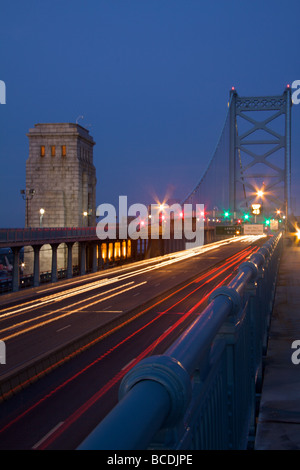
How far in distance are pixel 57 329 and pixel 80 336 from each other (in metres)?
2.83

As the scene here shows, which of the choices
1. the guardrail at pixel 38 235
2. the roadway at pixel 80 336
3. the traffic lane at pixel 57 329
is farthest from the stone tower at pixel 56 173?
the traffic lane at pixel 57 329

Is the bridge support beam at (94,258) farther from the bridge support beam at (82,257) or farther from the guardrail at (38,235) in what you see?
the guardrail at (38,235)

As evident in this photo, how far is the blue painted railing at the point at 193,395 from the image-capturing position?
1.76 m

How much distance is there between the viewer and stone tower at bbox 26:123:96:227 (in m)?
88.6

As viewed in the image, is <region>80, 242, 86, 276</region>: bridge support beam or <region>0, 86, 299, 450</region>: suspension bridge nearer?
<region>0, 86, 299, 450</region>: suspension bridge

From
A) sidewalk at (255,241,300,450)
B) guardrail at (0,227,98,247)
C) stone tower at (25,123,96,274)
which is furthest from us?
stone tower at (25,123,96,274)

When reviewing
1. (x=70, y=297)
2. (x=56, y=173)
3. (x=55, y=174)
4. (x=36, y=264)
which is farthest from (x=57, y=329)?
(x=55, y=174)

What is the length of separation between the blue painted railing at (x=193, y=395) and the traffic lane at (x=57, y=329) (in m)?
16.1

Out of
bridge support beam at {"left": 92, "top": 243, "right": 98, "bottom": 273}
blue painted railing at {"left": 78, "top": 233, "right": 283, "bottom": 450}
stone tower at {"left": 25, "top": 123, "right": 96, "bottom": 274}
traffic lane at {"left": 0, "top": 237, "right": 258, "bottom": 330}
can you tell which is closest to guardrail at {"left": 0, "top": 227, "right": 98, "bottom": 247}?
traffic lane at {"left": 0, "top": 237, "right": 258, "bottom": 330}

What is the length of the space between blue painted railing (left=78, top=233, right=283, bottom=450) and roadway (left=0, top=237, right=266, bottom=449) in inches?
397

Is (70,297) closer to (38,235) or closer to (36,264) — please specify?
(38,235)

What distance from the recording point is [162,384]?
81.3 inches

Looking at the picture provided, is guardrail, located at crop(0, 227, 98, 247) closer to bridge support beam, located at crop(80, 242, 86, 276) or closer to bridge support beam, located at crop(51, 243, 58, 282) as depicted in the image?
bridge support beam, located at crop(51, 243, 58, 282)
